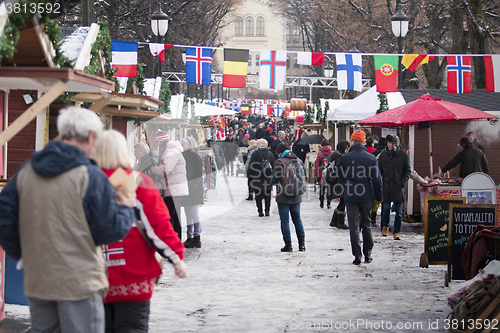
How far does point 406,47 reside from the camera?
26.4m

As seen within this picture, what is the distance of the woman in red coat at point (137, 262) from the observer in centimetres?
339

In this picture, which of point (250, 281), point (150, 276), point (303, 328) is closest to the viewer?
point (150, 276)

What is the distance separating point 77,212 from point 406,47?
1006 inches

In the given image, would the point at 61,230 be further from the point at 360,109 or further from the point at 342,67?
the point at 360,109

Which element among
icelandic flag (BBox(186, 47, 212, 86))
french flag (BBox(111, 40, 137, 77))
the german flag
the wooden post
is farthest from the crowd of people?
icelandic flag (BBox(186, 47, 212, 86))

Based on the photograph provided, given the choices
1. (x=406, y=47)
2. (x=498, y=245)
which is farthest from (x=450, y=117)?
(x=406, y=47)

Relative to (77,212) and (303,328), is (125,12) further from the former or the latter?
(77,212)

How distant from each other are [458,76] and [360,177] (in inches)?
293

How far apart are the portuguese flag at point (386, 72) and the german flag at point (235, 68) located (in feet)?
10.9

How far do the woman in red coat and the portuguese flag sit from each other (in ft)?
37.8

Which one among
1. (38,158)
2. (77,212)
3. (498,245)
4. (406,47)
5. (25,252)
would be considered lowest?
(498,245)

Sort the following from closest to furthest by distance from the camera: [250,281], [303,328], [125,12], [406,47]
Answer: [303,328] → [250,281] → [125,12] → [406,47]

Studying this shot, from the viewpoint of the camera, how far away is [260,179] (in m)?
13.7

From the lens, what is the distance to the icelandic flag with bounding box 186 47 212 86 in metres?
14.8
